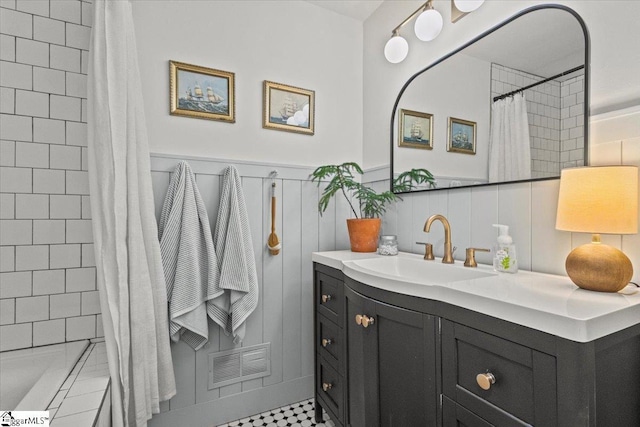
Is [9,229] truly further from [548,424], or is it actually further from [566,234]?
[566,234]

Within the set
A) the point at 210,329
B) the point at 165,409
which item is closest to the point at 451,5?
the point at 210,329

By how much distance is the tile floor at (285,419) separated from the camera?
5.72 feet

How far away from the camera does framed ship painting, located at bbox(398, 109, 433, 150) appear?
1.73 m

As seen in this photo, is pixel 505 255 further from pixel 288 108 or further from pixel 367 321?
pixel 288 108

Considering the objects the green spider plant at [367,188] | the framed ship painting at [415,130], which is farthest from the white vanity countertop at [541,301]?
the framed ship painting at [415,130]

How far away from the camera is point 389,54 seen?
6.00 ft

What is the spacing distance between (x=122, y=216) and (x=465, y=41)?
67.8 inches

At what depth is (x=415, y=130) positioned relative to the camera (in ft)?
5.91

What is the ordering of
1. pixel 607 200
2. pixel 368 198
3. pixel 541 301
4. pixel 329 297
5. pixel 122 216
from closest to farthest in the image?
pixel 541 301 → pixel 607 200 → pixel 122 216 → pixel 329 297 → pixel 368 198

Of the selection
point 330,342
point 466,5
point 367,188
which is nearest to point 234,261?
point 330,342

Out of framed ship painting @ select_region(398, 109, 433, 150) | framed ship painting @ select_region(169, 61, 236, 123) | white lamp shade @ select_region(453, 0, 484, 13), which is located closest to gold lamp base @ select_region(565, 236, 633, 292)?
framed ship painting @ select_region(398, 109, 433, 150)

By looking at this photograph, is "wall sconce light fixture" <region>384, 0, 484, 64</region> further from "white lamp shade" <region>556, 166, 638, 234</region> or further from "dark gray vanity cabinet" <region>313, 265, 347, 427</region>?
"dark gray vanity cabinet" <region>313, 265, 347, 427</region>

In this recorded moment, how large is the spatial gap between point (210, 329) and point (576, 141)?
1.87 m

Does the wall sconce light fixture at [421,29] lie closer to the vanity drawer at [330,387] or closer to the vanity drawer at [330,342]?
the vanity drawer at [330,342]
